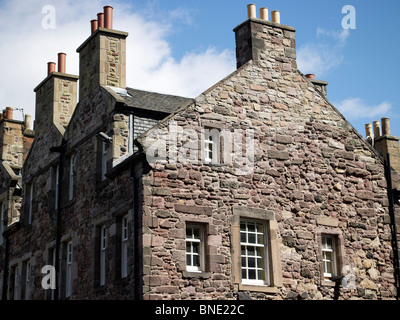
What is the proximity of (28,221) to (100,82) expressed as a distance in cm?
646

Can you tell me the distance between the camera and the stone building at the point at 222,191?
762 inches

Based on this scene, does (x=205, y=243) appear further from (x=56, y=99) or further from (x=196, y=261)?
(x=56, y=99)

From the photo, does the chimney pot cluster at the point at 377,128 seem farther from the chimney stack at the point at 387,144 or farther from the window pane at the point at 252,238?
the window pane at the point at 252,238

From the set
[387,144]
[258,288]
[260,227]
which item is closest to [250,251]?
[260,227]

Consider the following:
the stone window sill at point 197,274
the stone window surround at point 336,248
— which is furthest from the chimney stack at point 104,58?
the stone window surround at point 336,248

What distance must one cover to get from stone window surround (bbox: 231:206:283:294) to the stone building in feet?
0.09

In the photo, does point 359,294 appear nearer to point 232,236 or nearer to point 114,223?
point 232,236

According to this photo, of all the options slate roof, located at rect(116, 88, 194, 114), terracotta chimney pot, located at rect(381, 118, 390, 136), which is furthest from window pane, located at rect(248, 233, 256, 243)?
terracotta chimney pot, located at rect(381, 118, 390, 136)

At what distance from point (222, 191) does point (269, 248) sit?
1.86 m

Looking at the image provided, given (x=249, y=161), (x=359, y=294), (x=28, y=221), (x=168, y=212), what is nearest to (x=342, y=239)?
(x=359, y=294)

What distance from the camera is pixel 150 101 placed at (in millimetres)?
23266

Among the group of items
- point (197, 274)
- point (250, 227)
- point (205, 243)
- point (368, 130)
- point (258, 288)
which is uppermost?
point (368, 130)

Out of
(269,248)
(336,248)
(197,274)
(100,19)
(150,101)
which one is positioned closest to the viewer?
(197,274)

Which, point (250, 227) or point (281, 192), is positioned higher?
point (281, 192)
